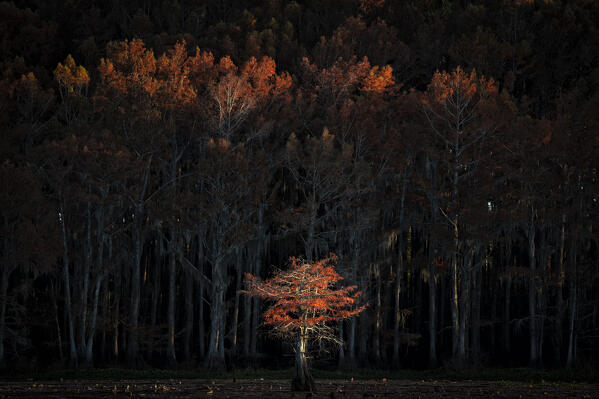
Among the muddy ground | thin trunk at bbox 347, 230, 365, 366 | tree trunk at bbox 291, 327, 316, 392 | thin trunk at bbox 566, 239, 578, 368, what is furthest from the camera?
thin trunk at bbox 347, 230, 365, 366

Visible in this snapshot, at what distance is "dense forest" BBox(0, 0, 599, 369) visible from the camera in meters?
31.5

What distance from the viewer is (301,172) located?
40344 millimetres

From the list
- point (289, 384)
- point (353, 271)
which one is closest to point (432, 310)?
point (353, 271)

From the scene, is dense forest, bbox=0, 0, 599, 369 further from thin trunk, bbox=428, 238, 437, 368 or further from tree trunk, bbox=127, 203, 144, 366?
thin trunk, bbox=428, 238, 437, 368

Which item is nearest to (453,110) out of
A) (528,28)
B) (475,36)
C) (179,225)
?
(475,36)

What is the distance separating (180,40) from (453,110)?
1611 cm

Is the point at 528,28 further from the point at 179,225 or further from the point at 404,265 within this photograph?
the point at 179,225

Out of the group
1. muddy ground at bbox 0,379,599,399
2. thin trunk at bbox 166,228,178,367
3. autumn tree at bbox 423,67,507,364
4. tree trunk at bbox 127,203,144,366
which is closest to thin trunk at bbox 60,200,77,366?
tree trunk at bbox 127,203,144,366

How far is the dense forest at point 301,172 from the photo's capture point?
3153 cm

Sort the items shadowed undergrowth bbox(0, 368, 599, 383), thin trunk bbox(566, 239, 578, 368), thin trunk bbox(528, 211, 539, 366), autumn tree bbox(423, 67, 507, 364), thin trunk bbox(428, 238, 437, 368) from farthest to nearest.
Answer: thin trunk bbox(428, 238, 437, 368) < thin trunk bbox(528, 211, 539, 366) < autumn tree bbox(423, 67, 507, 364) < thin trunk bbox(566, 239, 578, 368) < shadowed undergrowth bbox(0, 368, 599, 383)

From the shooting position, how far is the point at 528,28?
41438 millimetres

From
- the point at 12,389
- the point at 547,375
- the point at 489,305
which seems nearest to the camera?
the point at 12,389

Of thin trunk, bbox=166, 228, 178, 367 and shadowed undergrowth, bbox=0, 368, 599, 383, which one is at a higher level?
thin trunk, bbox=166, 228, 178, 367

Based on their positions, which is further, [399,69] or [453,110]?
[399,69]
